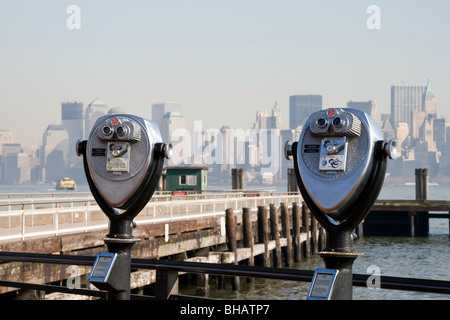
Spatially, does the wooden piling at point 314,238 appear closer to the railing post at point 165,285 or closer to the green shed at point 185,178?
the green shed at point 185,178

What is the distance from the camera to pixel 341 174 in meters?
4.33

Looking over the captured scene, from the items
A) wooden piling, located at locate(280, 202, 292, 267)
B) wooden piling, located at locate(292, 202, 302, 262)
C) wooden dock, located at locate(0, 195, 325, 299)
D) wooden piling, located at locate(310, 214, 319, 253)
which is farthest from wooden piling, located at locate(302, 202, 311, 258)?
wooden piling, located at locate(280, 202, 292, 267)

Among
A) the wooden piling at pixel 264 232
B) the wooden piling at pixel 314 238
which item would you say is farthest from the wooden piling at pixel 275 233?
the wooden piling at pixel 314 238

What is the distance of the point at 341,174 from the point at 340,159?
85 mm

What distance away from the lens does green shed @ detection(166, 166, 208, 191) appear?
46.2 metres

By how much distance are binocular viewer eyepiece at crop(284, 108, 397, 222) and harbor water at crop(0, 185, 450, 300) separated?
23.4 ft

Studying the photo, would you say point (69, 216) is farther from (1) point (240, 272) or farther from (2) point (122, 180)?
(1) point (240, 272)

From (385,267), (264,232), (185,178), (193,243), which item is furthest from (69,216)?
(185,178)

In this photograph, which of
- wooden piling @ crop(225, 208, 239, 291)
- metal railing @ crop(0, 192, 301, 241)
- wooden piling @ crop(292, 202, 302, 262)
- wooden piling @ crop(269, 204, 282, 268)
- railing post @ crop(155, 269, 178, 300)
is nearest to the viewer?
railing post @ crop(155, 269, 178, 300)

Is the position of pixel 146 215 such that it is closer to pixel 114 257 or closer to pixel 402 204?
pixel 114 257

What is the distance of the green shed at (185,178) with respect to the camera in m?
46.2

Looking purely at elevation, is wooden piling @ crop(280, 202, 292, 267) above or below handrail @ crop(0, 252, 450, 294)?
below

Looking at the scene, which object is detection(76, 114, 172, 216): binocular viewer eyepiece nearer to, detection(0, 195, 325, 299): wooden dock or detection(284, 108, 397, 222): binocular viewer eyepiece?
detection(284, 108, 397, 222): binocular viewer eyepiece

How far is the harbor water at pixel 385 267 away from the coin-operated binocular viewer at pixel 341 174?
7.13 metres
